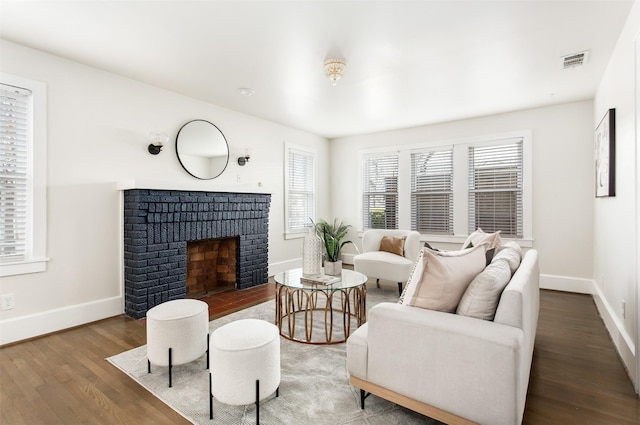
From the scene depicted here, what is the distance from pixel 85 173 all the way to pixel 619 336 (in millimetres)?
4790

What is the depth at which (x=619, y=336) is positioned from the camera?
2551 mm

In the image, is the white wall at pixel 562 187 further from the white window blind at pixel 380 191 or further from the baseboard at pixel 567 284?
the white window blind at pixel 380 191

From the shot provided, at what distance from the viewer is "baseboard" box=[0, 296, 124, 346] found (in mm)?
2721

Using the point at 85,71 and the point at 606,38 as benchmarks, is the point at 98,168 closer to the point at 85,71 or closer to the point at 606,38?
the point at 85,71

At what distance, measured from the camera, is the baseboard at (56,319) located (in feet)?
8.93

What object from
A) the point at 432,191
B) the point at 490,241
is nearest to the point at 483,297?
the point at 490,241

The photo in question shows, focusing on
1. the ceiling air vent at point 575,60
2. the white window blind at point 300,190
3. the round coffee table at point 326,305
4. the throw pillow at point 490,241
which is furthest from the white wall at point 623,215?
the white window blind at point 300,190

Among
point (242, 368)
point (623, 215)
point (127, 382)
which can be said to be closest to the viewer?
point (242, 368)

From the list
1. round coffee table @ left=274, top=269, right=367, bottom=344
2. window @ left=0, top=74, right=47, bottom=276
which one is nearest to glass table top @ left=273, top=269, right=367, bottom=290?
round coffee table @ left=274, top=269, right=367, bottom=344

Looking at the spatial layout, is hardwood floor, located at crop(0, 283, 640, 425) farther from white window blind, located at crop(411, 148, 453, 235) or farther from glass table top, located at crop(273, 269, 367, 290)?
white window blind, located at crop(411, 148, 453, 235)

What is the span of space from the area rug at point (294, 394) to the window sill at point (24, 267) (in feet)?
3.80

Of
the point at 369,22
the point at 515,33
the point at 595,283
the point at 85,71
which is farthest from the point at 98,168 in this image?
the point at 595,283

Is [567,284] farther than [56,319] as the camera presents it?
Yes

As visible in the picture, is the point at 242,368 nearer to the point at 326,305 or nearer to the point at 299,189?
the point at 326,305
